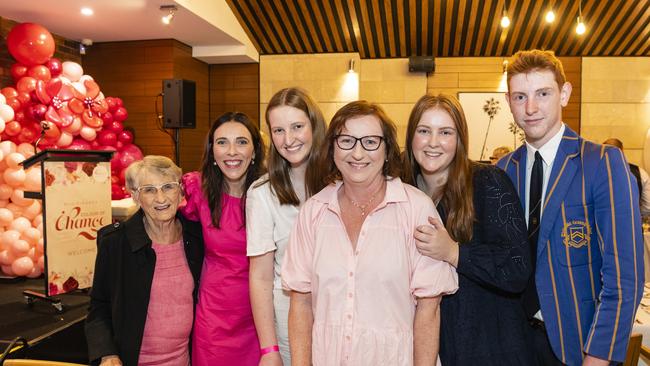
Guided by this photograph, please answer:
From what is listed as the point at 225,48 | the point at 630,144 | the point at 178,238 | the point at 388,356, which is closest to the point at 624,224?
the point at 388,356

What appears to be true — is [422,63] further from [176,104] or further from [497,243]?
[497,243]

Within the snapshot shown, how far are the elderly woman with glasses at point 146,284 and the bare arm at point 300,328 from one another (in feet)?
2.36

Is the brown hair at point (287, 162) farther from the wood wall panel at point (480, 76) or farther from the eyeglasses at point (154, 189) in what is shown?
the wood wall panel at point (480, 76)

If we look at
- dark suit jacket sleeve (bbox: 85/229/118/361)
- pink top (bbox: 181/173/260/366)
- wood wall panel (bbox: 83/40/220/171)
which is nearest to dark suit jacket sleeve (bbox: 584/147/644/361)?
pink top (bbox: 181/173/260/366)

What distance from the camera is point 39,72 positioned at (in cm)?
520

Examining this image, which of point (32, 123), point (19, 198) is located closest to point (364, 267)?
point (19, 198)

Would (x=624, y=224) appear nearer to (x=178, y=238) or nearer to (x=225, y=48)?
(x=178, y=238)

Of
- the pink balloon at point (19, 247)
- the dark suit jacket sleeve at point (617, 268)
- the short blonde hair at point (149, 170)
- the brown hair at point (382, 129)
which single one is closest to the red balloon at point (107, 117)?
the pink balloon at point (19, 247)

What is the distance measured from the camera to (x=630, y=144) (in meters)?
8.30

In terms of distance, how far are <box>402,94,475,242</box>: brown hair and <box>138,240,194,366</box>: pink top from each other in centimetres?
119

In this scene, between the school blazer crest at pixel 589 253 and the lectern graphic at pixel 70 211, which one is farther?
the lectern graphic at pixel 70 211

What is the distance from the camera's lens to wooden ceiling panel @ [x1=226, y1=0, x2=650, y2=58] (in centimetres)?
733

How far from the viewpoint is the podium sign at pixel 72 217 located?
394 cm

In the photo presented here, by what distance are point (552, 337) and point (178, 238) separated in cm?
158
